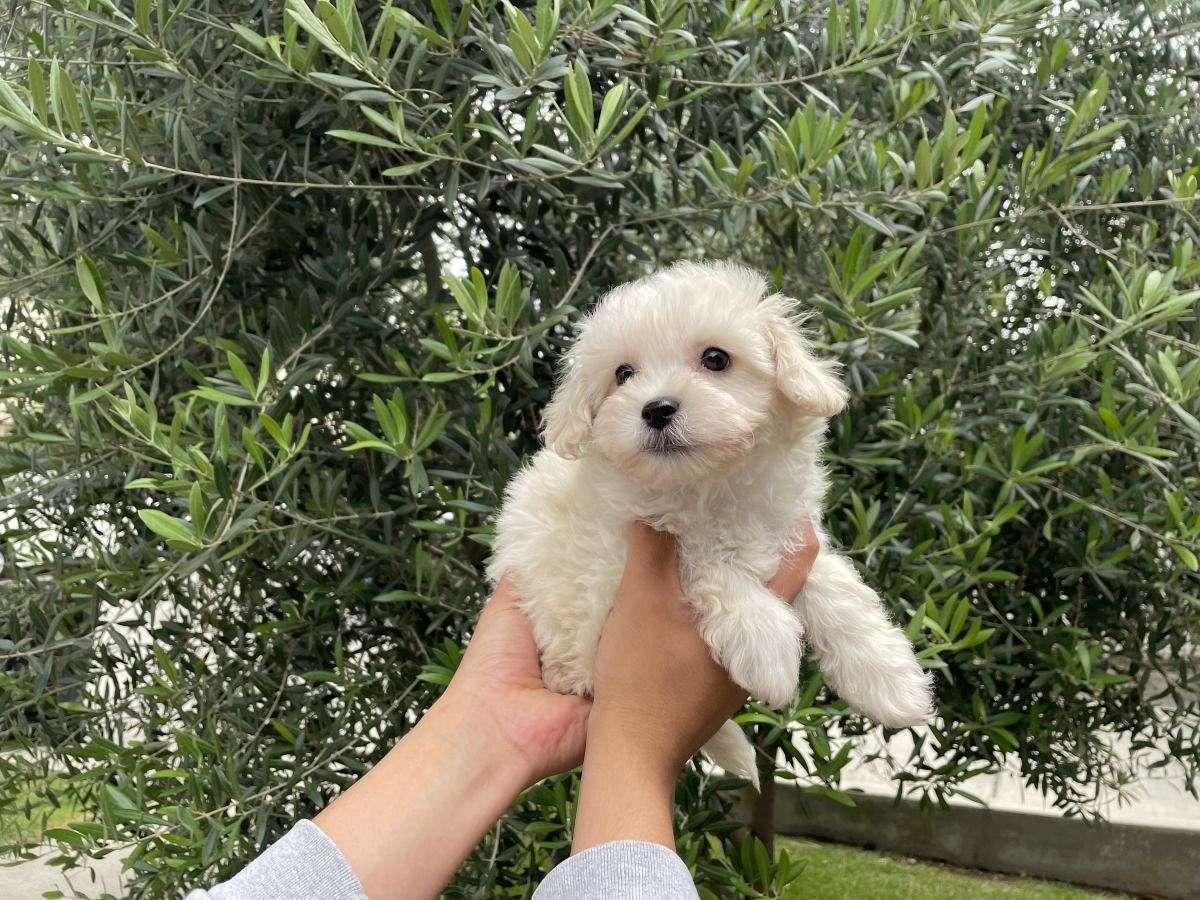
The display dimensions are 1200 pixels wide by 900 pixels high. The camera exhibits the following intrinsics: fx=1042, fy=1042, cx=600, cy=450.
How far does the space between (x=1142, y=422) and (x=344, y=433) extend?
5.03ft

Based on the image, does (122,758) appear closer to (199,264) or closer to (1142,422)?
(199,264)

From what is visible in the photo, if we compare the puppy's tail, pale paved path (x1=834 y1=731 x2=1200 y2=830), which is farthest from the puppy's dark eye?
pale paved path (x1=834 y1=731 x2=1200 y2=830)

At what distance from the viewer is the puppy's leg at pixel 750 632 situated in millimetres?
1366

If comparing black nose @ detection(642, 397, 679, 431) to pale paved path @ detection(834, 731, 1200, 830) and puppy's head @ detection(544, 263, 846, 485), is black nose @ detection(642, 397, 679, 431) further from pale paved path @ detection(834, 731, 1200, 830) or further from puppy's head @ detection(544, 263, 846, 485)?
pale paved path @ detection(834, 731, 1200, 830)

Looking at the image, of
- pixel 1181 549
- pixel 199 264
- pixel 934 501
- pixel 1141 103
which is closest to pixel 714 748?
pixel 934 501

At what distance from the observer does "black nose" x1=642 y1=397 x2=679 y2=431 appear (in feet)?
4.39

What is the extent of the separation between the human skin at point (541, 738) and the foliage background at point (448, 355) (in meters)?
0.30

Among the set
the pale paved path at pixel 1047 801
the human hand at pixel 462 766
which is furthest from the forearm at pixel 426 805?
the pale paved path at pixel 1047 801

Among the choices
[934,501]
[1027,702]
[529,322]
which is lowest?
[1027,702]

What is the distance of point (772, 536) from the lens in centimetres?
151

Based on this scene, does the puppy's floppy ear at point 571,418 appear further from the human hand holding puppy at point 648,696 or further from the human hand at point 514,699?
the human hand at point 514,699

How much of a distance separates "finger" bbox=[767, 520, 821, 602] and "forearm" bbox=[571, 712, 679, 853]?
0.96 ft

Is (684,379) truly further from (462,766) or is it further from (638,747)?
(462,766)

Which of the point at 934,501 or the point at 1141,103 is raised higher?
the point at 1141,103
